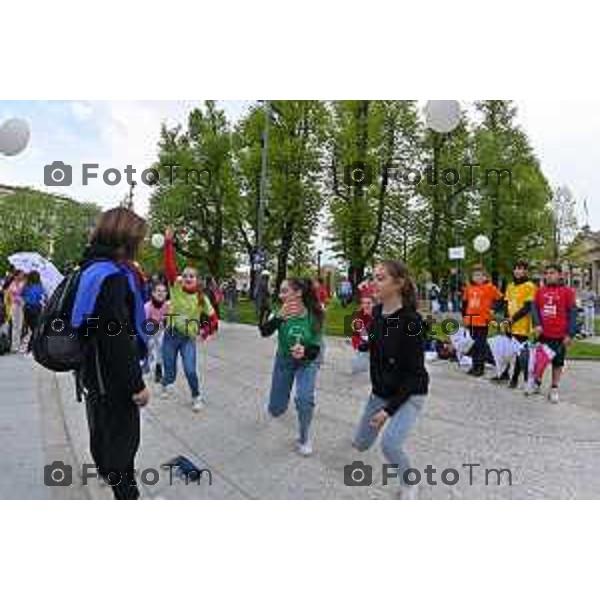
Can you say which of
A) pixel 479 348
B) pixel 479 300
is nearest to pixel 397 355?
pixel 479 300

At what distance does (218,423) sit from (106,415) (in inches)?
96.8

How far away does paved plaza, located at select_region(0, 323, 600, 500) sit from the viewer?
473 cm

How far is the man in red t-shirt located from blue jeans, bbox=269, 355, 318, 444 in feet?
11.8

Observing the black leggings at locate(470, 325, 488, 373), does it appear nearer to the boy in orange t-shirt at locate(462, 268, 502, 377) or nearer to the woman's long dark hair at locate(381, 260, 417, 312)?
the boy in orange t-shirt at locate(462, 268, 502, 377)

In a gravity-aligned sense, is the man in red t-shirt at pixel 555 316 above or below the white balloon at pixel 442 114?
below

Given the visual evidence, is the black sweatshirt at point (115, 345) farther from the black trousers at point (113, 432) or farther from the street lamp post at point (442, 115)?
the street lamp post at point (442, 115)

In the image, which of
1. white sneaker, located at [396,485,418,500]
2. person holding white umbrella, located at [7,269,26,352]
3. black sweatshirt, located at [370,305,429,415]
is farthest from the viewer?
person holding white umbrella, located at [7,269,26,352]

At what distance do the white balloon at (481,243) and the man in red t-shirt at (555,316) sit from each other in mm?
775

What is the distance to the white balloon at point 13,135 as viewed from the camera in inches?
198

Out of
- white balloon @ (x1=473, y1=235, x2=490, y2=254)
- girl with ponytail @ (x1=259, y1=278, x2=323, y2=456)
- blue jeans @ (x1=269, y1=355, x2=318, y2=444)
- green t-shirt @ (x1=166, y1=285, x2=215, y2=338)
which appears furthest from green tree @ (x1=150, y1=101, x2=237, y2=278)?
white balloon @ (x1=473, y1=235, x2=490, y2=254)

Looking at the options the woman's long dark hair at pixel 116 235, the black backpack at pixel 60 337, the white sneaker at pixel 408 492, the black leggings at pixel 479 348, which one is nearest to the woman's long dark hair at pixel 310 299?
the white sneaker at pixel 408 492

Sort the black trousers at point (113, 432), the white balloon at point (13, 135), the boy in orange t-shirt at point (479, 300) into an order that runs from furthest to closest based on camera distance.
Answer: the boy in orange t-shirt at point (479, 300)
the white balloon at point (13, 135)
the black trousers at point (113, 432)

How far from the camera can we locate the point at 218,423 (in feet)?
20.3

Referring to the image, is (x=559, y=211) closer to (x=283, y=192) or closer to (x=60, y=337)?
(x=283, y=192)
